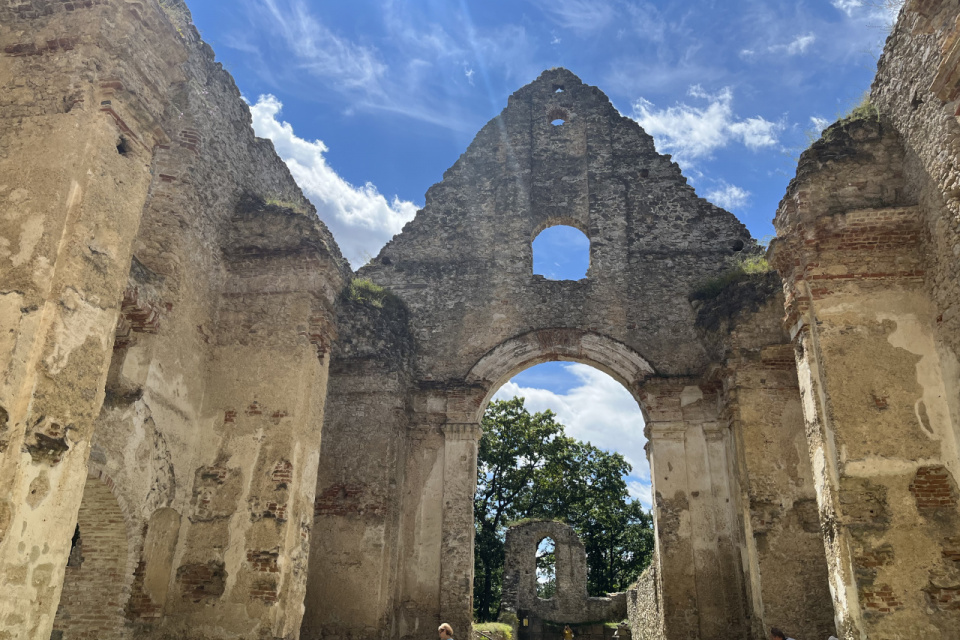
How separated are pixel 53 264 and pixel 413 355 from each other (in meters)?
7.70

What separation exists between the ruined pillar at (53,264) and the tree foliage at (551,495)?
2418cm

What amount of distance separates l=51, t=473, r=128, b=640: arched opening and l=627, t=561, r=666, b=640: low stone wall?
694cm

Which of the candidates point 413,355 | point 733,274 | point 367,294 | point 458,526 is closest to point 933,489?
point 733,274

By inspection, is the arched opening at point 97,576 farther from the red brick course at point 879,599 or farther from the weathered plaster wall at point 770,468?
the weathered plaster wall at point 770,468

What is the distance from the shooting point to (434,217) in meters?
12.9

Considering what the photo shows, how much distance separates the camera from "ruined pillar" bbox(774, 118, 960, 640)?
544cm

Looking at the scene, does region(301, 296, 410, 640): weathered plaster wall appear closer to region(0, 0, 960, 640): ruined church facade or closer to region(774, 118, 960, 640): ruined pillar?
region(0, 0, 960, 640): ruined church facade

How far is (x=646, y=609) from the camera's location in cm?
1366

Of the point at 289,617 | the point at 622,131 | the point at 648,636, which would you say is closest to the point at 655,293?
the point at 622,131

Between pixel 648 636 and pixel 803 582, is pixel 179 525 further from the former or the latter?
pixel 648 636

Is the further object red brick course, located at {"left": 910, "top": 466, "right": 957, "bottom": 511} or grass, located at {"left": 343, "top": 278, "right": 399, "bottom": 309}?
grass, located at {"left": 343, "top": 278, "right": 399, "bottom": 309}

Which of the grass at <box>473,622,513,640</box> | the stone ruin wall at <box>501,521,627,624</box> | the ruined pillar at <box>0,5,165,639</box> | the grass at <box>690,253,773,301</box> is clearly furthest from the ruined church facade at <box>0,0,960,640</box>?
the stone ruin wall at <box>501,521,627,624</box>

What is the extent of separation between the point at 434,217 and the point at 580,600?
43.0 ft

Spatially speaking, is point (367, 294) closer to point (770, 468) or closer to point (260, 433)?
point (260, 433)
